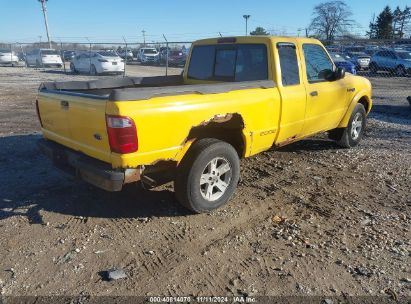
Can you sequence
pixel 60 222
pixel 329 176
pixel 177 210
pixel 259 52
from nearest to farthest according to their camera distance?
pixel 60 222
pixel 177 210
pixel 259 52
pixel 329 176

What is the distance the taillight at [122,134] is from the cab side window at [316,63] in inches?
116

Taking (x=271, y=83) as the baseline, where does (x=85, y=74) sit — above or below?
below

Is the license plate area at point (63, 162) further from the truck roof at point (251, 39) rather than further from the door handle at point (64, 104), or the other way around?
the truck roof at point (251, 39)

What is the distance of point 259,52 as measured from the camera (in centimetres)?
493

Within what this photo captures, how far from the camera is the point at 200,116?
152 inches

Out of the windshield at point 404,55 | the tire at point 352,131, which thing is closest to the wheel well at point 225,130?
the tire at point 352,131

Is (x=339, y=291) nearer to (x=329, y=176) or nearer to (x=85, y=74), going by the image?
(x=329, y=176)

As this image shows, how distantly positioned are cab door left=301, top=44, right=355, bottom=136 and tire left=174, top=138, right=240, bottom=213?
1621 mm

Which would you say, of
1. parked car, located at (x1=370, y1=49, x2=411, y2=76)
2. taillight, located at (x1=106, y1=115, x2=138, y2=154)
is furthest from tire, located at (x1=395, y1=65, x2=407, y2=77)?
taillight, located at (x1=106, y1=115, x2=138, y2=154)

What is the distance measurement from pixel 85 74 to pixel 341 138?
22.3m

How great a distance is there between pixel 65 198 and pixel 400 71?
24.6 m

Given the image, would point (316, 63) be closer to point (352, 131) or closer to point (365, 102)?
point (352, 131)

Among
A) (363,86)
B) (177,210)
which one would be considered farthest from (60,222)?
(363,86)

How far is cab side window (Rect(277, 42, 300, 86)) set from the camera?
4.87 m
